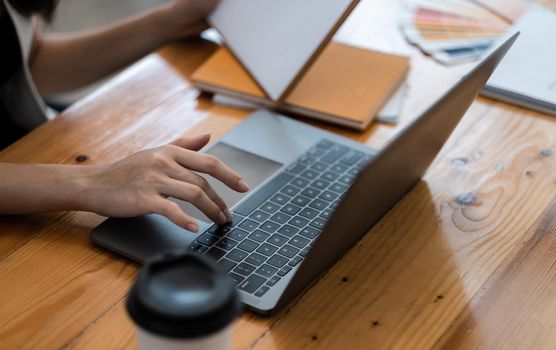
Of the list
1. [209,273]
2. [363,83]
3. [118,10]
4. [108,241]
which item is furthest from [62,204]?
[118,10]

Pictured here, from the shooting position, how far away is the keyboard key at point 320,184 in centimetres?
103


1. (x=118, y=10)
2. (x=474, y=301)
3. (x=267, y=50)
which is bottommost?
(x=118, y=10)

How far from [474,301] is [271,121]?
1.41ft

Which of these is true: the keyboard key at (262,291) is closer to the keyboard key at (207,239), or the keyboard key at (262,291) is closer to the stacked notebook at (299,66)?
the keyboard key at (207,239)

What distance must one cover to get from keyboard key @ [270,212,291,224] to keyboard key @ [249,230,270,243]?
3 cm

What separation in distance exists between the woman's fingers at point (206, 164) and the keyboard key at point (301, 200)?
86 mm

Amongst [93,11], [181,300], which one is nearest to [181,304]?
[181,300]

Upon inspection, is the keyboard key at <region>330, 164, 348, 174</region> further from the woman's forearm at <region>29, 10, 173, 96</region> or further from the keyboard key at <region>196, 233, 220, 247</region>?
the woman's forearm at <region>29, 10, 173, 96</region>

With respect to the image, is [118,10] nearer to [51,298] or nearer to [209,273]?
[51,298]

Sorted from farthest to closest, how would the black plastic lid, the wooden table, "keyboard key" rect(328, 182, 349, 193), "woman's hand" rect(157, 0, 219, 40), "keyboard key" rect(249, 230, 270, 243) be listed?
1. "woman's hand" rect(157, 0, 219, 40)
2. "keyboard key" rect(328, 182, 349, 193)
3. "keyboard key" rect(249, 230, 270, 243)
4. the wooden table
5. the black plastic lid

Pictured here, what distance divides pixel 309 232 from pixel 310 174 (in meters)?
0.13

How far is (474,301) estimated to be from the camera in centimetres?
87

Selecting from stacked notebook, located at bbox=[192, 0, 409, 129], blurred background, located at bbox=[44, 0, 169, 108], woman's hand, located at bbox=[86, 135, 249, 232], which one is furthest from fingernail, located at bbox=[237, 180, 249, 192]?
blurred background, located at bbox=[44, 0, 169, 108]

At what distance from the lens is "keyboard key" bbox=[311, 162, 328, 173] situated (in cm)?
106
